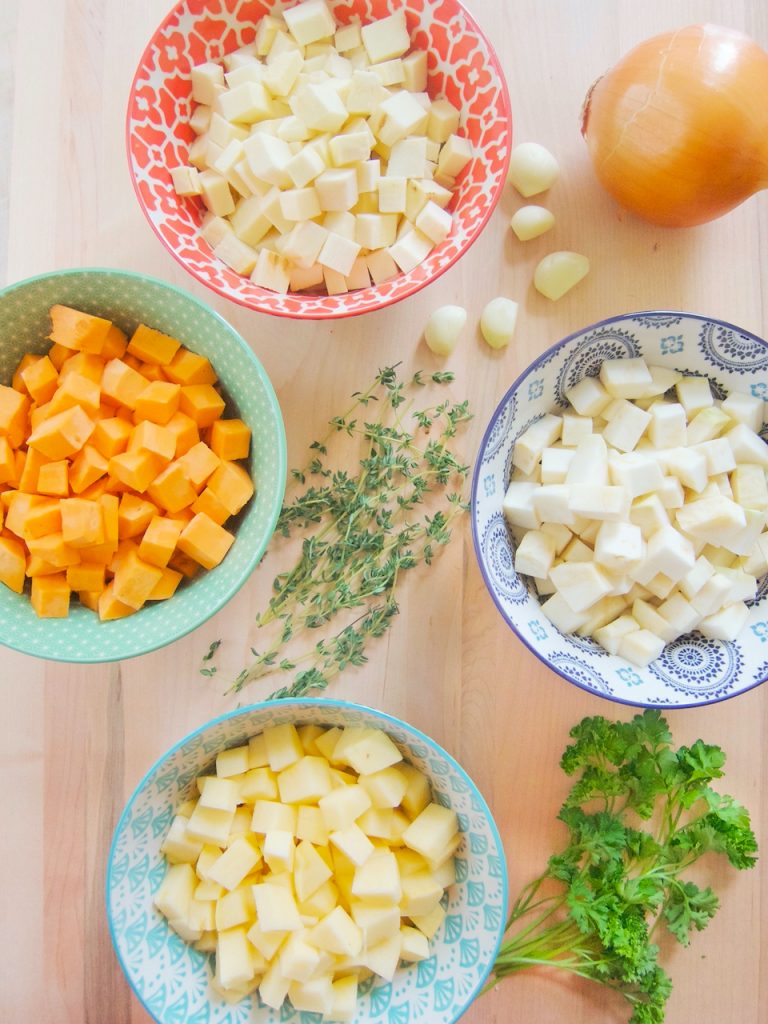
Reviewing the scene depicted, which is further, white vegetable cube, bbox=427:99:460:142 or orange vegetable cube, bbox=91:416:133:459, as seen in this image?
white vegetable cube, bbox=427:99:460:142

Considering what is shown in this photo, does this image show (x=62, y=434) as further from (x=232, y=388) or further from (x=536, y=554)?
(x=536, y=554)

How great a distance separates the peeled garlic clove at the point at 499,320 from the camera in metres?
1.46

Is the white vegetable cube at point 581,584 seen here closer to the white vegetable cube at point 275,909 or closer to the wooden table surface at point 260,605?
the wooden table surface at point 260,605

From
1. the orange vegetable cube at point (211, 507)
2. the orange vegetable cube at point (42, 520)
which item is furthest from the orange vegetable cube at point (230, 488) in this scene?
the orange vegetable cube at point (42, 520)

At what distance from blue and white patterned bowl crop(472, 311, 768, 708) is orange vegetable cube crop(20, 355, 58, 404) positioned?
2.12 feet

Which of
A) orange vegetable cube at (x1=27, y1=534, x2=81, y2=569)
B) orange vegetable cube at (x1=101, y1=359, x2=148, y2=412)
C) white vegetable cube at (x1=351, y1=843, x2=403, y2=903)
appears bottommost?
white vegetable cube at (x1=351, y1=843, x2=403, y2=903)

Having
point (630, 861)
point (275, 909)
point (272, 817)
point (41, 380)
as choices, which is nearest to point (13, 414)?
point (41, 380)

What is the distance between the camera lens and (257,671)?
1.47 m

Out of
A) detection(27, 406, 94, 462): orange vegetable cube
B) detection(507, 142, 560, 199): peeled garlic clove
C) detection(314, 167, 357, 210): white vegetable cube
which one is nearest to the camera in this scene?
detection(27, 406, 94, 462): orange vegetable cube

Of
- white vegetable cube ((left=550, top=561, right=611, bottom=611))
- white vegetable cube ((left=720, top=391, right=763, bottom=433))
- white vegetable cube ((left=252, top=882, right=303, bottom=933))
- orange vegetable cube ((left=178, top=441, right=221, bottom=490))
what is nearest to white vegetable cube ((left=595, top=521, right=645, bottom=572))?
white vegetable cube ((left=550, top=561, right=611, bottom=611))

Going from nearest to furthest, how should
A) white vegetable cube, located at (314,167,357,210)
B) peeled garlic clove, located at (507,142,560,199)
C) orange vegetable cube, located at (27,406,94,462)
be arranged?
orange vegetable cube, located at (27,406,94,462) → white vegetable cube, located at (314,167,357,210) → peeled garlic clove, located at (507,142,560,199)

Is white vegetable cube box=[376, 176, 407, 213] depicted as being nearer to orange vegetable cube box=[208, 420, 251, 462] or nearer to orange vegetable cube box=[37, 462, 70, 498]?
orange vegetable cube box=[208, 420, 251, 462]

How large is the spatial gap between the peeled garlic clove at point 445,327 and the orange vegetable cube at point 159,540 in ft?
1.78

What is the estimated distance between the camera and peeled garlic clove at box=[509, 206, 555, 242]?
1450 millimetres
